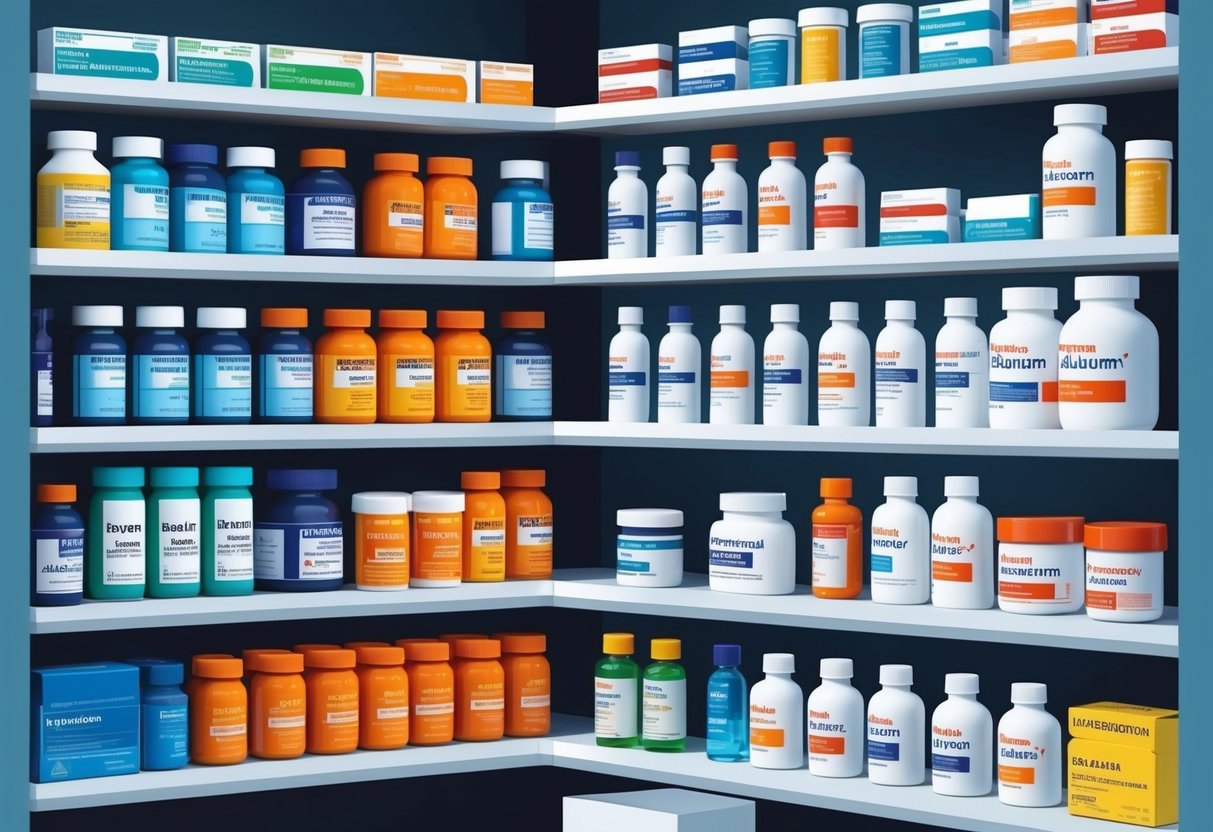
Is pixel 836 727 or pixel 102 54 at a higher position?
pixel 102 54

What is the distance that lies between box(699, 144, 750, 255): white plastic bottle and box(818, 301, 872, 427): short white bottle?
0.77 feet

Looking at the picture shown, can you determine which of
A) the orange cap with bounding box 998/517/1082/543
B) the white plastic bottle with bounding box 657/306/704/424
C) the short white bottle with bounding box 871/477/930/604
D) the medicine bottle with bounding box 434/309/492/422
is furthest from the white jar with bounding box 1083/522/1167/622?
the medicine bottle with bounding box 434/309/492/422

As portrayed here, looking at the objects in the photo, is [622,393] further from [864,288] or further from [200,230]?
[200,230]

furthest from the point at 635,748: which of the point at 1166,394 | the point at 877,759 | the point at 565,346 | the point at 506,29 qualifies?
the point at 506,29

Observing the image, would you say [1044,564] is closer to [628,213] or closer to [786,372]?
[786,372]

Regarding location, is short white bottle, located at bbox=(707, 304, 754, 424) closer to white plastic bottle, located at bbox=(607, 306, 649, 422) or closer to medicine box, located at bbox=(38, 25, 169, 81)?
white plastic bottle, located at bbox=(607, 306, 649, 422)

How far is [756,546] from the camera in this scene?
309cm

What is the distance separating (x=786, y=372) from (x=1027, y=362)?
44 centimetres

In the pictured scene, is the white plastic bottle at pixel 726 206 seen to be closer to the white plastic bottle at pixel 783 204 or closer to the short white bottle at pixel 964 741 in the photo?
the white plastic bottle at pixel 783 204

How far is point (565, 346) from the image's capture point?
142 inches

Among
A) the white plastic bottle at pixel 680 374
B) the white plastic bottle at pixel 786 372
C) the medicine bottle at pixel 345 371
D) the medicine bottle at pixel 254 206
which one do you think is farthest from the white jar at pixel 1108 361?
the medicine bottle at pixel 254 206

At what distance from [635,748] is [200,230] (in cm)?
117

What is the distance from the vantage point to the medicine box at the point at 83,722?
289 centimetres

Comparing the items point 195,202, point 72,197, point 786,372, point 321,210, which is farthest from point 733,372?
point 72,197
